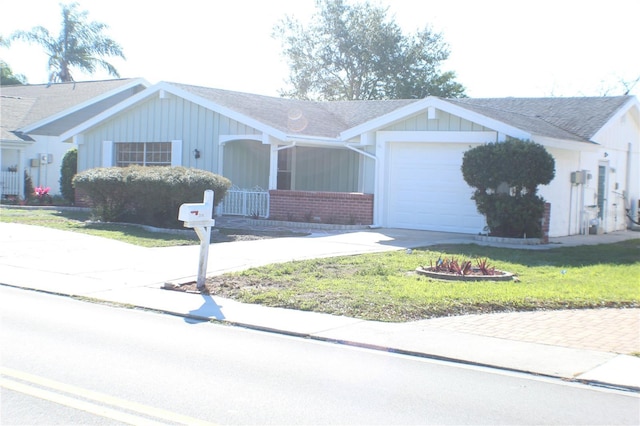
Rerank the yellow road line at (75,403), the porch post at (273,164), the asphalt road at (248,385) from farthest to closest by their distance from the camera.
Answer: the porch post at (273,164)
the asphalt road at (248,385)
the yellow road line at (75,403)

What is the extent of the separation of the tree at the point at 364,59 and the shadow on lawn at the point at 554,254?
3288 cm

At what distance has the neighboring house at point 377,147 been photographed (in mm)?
18406

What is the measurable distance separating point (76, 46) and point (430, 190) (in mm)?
38830

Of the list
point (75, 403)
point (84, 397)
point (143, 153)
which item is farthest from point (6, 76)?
point (75, 403)

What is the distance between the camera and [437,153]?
18.7m

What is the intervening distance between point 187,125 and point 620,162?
45.9 feet

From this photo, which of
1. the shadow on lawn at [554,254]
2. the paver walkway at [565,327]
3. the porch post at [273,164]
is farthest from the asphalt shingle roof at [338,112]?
the paver walkway at [565,327]

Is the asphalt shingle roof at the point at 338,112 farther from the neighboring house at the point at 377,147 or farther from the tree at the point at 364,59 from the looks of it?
the tree at the point at 364,59

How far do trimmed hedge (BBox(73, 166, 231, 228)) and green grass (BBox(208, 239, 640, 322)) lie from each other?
563cm

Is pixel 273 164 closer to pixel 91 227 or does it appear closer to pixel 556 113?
Result: pixel 91 227

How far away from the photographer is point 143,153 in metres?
24.5

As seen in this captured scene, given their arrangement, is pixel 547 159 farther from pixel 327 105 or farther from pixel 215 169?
pixel 327 105

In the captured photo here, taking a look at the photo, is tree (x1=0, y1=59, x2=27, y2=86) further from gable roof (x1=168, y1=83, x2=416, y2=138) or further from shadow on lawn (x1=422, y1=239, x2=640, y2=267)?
shadow on lawn (x1=422, y1=239, x2=640, y2=267)

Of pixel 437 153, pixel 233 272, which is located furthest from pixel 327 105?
pixel 233 272
